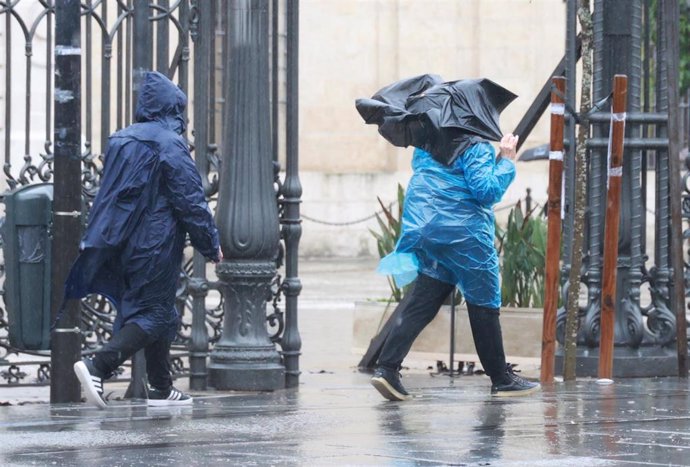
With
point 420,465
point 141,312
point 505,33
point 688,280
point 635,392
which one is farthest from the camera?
point 505,33

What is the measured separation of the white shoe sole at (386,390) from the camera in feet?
29.4

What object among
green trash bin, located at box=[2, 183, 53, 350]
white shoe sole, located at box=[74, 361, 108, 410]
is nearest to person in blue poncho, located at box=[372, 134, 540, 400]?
white shoe sole, located at box=[74, 361, 108, 410]

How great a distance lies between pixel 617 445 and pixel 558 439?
28cm

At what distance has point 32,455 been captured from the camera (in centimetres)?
659

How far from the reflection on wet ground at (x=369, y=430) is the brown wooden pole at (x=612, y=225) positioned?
34 centimetres

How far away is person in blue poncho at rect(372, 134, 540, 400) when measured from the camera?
8859 mm

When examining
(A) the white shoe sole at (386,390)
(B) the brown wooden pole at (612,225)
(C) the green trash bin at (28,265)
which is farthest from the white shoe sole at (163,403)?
(B) the brown wooden pole at (612,225)

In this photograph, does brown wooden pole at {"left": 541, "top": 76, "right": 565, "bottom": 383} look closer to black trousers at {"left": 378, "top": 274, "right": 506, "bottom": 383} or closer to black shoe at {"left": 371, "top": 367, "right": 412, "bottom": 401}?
black trousers at {"left": 378, "top": 274, "right": 506, "bottom": 383}

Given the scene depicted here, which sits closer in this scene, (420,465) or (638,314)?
(420,465)

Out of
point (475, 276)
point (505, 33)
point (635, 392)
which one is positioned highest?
point (505, 33)

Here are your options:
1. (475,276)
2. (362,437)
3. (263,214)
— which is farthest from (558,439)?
(263,214)

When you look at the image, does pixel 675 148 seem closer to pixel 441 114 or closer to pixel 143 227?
pixel 441 114

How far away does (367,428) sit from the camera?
301 inches

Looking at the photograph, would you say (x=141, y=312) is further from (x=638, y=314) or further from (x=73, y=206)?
(x=638, y=314)
